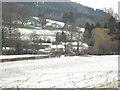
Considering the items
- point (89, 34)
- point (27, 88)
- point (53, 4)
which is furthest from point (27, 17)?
point (53, 4)

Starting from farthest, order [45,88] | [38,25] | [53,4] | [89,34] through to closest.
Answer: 1. [53,4]
2. [38,25]
3. [89,34]
4. [45,88]

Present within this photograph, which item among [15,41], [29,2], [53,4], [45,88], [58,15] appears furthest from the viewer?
[53,4]

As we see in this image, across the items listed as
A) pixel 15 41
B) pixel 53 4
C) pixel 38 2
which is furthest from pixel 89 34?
pixel 53 4

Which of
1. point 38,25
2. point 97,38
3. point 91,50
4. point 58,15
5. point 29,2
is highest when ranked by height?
point 29,2

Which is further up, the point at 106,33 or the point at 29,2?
the point at 29,2

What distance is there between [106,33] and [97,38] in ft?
12.3

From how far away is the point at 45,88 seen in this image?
30.4ft

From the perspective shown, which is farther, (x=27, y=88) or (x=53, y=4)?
(x=53, y=4)

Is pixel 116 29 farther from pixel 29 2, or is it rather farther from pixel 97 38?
pixel 29 2

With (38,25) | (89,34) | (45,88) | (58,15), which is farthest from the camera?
(58,15)

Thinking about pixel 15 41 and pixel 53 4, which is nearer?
pixel 15 41

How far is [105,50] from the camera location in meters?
38.9

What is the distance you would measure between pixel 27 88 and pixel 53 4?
152 metres

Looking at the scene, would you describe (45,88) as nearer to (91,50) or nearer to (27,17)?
(91,50)
